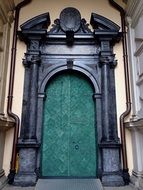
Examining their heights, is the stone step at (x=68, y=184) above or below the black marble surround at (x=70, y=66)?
below

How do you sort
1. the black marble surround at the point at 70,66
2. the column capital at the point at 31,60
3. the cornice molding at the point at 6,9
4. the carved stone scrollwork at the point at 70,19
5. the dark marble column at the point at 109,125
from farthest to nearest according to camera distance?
1. the carved stone scrollwork at the point at 70,19
2. the column capital at the point at 31,60
3. the cornice molding at the point at 6,9
4. the black marble surround at the point at 70,66
5. the dark marble column at the point at 109,125

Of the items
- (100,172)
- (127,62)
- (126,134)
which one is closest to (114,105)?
(126,134)

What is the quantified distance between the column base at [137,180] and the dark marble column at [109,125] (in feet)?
0.73

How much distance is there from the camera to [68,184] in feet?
13.0

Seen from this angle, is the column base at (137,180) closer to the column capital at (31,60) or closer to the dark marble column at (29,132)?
the dark marble column at (29,132)

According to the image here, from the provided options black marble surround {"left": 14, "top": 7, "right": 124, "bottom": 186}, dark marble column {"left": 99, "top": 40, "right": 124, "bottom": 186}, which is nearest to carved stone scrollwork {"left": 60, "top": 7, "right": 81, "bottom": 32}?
black marble surround {"left": 14, "top": 7, "right": 124, "bottom": 186}

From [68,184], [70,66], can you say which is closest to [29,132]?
[68,184]

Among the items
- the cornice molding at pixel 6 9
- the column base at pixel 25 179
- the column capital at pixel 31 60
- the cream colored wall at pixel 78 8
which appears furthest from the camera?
the cream colored wall at pixel 78 8

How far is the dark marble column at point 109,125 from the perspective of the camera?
4113 millimetres

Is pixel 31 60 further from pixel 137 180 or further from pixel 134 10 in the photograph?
pixel 137 180

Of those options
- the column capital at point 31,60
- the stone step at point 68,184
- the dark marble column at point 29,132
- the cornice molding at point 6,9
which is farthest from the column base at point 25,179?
the cornice molding at point 6,9

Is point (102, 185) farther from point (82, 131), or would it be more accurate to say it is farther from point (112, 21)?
point (112, 21)

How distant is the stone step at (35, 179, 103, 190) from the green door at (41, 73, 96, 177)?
276 mm

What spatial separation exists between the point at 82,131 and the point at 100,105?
685mm
